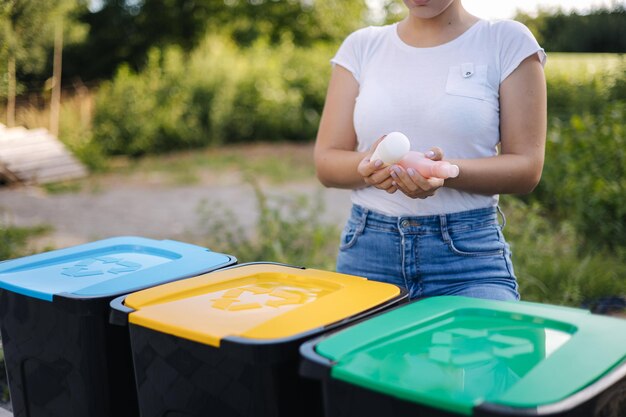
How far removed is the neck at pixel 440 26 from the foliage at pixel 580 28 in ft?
12.7

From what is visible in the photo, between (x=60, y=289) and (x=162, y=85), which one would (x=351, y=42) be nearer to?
(x=60, y=289)

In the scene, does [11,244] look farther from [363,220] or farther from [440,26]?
[440,26]

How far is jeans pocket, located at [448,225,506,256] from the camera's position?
161 cm

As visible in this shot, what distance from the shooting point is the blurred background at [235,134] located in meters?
3.95

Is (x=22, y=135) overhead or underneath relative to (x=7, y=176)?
overhead

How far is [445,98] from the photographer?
1614 millimetres

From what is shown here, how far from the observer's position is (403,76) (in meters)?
1.67

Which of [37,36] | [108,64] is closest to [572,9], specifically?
[37,36]

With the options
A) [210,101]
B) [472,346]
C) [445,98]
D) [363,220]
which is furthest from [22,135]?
[472,346]

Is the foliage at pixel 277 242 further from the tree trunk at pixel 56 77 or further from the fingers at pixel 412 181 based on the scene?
the fingers at pixel 412 181

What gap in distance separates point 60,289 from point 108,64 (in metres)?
17.2

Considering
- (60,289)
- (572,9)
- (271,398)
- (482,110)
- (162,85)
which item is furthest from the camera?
(162,85)

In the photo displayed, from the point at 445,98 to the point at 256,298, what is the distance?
0.68m

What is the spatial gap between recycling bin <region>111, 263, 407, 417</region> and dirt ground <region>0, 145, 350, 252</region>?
3938 mm
